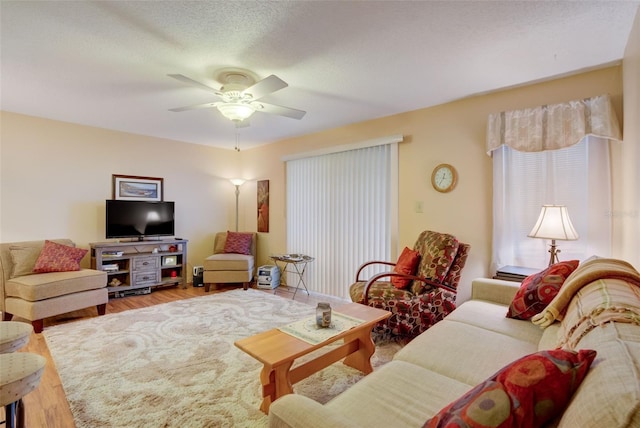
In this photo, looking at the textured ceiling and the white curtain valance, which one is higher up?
the textured ceiling

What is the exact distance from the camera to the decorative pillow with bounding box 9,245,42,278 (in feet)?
11.1

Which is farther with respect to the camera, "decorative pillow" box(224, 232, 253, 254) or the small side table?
"decorative pillow" box(224, 232, 253, 254)

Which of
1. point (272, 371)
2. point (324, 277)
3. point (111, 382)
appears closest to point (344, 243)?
point (324, 277)

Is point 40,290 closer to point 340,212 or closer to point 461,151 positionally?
point 340,212

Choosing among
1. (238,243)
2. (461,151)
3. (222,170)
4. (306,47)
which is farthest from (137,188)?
(461,151)

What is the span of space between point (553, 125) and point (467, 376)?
7.83 feet

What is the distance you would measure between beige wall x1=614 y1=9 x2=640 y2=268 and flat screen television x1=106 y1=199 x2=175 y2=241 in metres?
5.41

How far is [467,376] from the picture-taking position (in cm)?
143

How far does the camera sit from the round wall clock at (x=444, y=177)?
3.30 metres

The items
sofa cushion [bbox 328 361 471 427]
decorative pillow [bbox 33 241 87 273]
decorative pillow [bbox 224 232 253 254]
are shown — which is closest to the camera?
sofa cushion [bbox 328 361 471 427]

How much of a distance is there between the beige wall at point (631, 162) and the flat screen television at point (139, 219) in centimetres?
541

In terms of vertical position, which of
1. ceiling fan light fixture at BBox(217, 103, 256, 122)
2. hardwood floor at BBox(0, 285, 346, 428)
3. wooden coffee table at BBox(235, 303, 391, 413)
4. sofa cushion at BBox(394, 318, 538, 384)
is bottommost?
hardwood floor at BBox(0, 285, 346, 428)

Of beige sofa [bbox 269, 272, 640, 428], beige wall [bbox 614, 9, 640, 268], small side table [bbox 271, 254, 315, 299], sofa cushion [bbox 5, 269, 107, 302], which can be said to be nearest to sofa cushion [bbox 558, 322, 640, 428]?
beige sofa [bbox 269, 272, 640, 428]

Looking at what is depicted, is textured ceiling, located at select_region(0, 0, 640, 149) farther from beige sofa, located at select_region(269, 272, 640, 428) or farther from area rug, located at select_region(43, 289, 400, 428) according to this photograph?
area rug, located at select_region(43, 289, 400, 428)
